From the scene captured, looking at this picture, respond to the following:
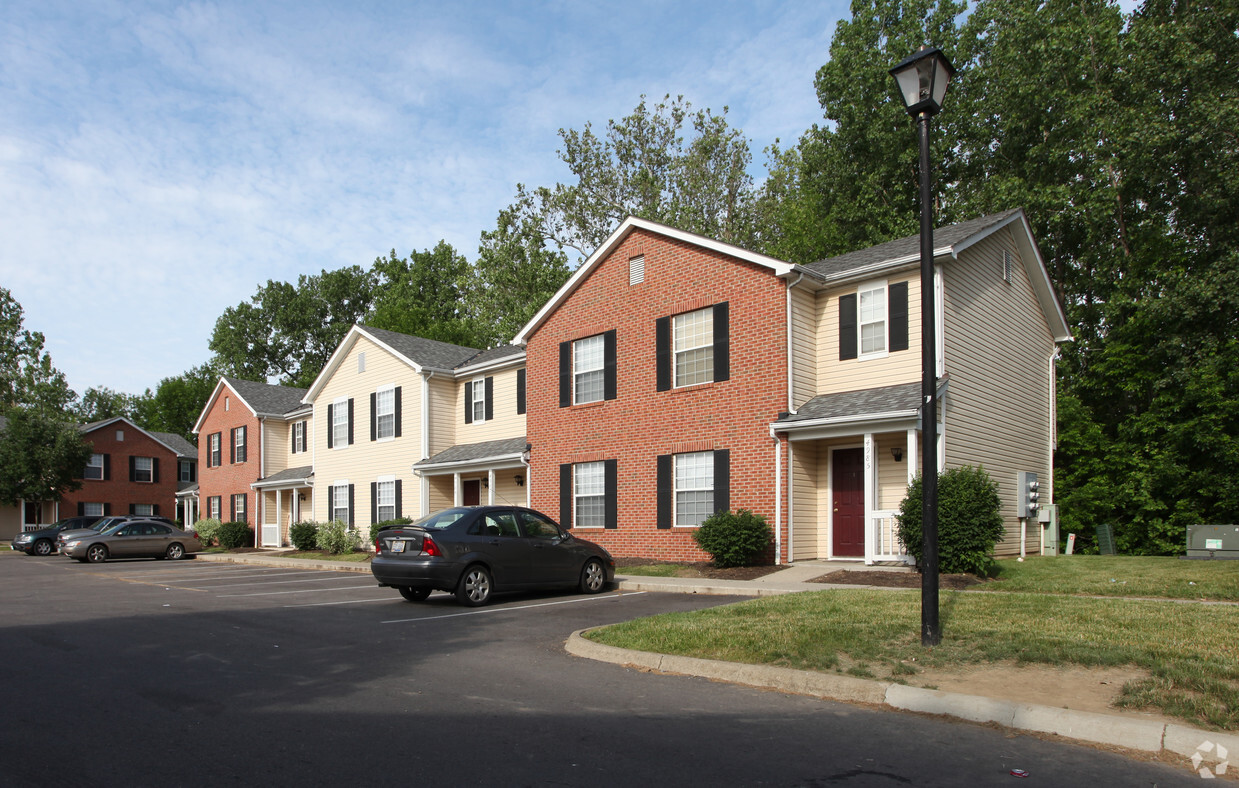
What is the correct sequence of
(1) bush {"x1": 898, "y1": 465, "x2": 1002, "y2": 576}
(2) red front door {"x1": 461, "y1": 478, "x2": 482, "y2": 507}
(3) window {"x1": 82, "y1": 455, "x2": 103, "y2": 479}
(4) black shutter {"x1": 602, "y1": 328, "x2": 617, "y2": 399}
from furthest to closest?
1. (3) window {"x1": 82, "y1": 455, "x2": 103, "y2": 479}
2. (2) red front door {"x1": 461, "y1": 478, "x2": 482, "y2": 507}
3. (4) black shutter {"x1": 602, "y1": 328, "x2": 617, "y2": 399}
4. (1) bush {"x1": 898, "y1": 465, "x2": 1002, "y2": 576}

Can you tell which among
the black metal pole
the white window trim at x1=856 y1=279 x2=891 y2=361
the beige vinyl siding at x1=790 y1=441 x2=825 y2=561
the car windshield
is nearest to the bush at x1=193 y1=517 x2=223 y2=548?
the car windshield

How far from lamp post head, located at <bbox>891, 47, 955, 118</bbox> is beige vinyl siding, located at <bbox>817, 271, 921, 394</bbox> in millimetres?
8697

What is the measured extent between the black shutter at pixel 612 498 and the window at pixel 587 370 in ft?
5.95

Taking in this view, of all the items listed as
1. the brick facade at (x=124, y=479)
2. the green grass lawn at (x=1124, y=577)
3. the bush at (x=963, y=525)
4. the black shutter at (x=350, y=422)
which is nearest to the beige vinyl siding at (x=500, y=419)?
the black shutter at (x=350, y=422)

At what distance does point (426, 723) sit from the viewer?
6020 millimetres

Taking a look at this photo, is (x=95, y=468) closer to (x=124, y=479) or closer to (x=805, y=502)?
(x=124, y=479)

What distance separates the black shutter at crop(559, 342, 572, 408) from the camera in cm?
2219

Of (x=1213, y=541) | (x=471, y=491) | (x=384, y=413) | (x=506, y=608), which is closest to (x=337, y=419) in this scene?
(x=384, y=413)

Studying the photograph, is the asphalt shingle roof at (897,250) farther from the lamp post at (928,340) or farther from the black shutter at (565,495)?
the lamp post at (928,340)

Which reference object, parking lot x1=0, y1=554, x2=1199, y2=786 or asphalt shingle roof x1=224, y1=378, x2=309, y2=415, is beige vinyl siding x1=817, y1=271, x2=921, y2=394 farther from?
asphalt shingle roof x1=224, y1=378, x2=309, y2=415

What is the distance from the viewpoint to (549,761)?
514cm

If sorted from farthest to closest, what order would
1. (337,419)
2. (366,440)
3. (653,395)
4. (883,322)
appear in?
1. (337,419)
2. (366,440)
3. (653,395)
4. (883,322)

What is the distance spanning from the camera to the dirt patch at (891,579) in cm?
→ 1308

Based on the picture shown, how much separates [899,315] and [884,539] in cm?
436
